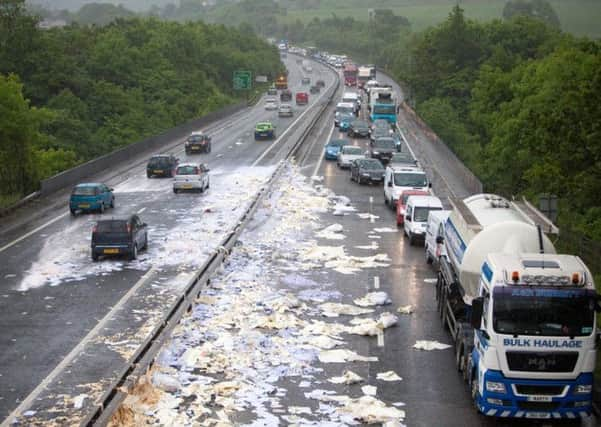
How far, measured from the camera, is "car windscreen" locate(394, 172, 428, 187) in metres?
48.3

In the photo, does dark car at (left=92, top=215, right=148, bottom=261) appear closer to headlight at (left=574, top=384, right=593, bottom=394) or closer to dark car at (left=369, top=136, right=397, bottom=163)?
headlight at (left=574, top=384, right=593, bottom=394)

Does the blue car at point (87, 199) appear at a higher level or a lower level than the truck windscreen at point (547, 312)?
lower

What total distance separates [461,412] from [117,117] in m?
103

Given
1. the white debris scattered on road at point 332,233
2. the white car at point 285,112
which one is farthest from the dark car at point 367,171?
the white car at point 285,112

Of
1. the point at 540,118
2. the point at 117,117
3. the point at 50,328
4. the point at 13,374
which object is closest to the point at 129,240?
the point at 50,328

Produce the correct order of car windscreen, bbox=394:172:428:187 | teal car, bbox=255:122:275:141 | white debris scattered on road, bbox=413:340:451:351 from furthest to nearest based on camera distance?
1. teal car, bbox=255:122:275:141
2. car windscreen, bbox=394:172:428:187
3. white debris scattered on road, bbox=413:340:451:351

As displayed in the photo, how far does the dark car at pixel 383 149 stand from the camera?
2702 inches

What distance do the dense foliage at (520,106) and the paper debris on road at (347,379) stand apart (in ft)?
55.0

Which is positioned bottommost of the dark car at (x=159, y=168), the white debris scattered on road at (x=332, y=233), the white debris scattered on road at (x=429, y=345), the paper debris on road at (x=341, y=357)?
the dark car at (x=159, y=168)

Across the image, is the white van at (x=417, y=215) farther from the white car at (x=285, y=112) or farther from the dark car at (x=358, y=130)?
the white car at (x=285, y=112)

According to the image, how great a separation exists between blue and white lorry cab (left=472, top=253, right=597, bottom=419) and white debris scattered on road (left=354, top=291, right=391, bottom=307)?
1038 cm

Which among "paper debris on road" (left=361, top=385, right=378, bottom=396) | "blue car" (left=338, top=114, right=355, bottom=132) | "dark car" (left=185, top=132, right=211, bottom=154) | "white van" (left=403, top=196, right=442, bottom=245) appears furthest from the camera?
"blue car" (left=338, top=114, right=355, bottom=132)

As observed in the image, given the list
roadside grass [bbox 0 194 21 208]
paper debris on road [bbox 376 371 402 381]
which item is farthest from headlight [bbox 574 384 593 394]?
roadside grass [bbox 0 194 21 208]

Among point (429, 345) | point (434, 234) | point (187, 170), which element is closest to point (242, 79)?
point (187, 170)
